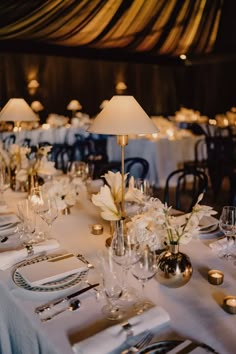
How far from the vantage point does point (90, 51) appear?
10875 mm

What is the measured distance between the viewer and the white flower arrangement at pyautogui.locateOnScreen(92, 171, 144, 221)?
158 centimetres

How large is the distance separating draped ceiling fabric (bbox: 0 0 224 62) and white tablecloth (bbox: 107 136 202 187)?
2.63 m

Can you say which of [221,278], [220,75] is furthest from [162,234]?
[220,75]

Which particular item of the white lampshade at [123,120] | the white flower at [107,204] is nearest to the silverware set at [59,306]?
the white flower at [107,204]

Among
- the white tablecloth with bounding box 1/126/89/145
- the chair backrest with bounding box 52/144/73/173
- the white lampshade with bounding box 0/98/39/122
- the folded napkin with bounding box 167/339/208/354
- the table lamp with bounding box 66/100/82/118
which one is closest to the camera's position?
the folded napkin with bounding box 167/339/208/354

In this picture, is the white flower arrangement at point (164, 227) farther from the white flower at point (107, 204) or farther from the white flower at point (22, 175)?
the white flower at point (22, 175)

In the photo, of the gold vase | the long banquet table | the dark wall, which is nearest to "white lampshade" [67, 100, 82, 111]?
the dark wall

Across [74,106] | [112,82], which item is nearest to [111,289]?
[74,106]

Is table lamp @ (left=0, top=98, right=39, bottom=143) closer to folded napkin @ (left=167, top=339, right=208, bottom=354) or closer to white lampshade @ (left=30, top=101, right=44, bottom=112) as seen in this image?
folded napkin @ (left=167, top=339, right=208, bottom=354)

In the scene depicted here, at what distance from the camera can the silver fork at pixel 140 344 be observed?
1.00m

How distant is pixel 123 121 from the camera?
1651mm

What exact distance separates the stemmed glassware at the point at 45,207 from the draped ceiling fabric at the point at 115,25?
5.20 meters

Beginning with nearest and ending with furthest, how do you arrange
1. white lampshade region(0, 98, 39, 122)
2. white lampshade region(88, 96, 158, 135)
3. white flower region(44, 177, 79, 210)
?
white lampshade region(88, 96, 158, 135), white flower region(44, 177, 79, 210), white lampshade region(0, 98, 39, 122)

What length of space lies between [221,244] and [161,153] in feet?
14.5
